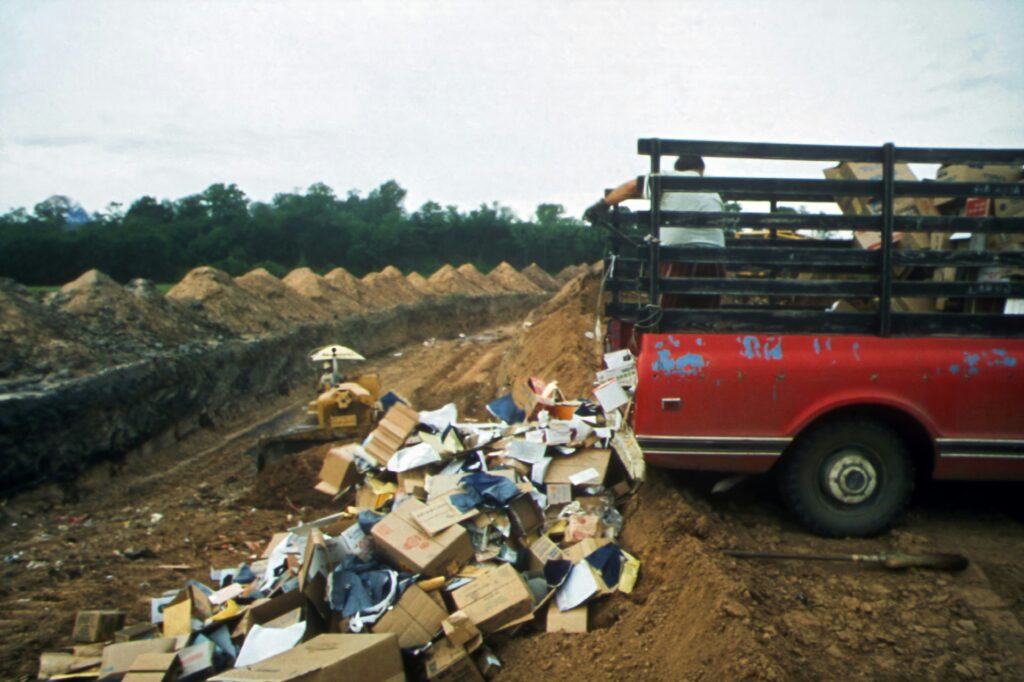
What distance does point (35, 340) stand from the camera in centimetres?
1015

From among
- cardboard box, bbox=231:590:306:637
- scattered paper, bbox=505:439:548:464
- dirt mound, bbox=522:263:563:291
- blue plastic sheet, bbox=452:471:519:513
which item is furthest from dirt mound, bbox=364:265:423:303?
cardboard box, bbox=231:590:306:637

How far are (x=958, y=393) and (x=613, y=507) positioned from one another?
2.20 meters

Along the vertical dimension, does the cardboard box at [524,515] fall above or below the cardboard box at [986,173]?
below

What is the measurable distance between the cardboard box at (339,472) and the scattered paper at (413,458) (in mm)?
768

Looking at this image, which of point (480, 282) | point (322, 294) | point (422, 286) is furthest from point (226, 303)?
point (480, 282)

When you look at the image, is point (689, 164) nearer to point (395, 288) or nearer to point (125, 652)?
point (125, 652)

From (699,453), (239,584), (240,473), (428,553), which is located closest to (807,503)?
(699,453)

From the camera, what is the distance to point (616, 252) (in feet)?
19.0

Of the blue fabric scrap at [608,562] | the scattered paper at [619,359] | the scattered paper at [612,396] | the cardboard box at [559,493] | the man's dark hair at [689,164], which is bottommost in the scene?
the blue fabric scrap at [608,562]

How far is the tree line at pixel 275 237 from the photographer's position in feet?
100

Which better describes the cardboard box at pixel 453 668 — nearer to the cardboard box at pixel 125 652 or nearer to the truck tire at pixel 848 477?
the cardboard box at pixel 125 652

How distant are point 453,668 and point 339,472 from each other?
10.6 feet

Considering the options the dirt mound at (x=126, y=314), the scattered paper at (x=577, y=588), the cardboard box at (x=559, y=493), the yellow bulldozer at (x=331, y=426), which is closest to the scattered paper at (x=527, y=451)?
the cardboard box at (x=559, y=493)

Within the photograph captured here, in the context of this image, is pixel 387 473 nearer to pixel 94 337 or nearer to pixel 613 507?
pixel 613 507
